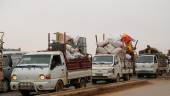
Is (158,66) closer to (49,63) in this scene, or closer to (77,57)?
(77,57)

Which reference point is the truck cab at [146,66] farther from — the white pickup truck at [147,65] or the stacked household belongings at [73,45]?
the stacked household belongings at [73,45]

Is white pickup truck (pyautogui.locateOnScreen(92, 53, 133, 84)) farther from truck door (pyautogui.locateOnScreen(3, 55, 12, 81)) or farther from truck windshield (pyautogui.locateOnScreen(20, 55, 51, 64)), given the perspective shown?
truck windshield (pyautogui.locateOnScreen(20, 55, 51, 64))

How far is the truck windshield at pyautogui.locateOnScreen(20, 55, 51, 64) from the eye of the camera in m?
20.1

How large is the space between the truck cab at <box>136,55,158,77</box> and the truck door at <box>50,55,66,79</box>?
1857 centimetres

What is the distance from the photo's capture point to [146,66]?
38750mm

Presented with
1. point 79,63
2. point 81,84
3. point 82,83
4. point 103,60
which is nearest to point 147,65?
point 103,60

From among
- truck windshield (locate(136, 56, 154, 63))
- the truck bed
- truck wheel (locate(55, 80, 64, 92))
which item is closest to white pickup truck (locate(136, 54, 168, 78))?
truck windshield (locate(136, 56, 154, 63))

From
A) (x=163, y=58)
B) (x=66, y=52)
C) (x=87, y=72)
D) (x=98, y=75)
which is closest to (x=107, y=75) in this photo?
(x=98, y=75)

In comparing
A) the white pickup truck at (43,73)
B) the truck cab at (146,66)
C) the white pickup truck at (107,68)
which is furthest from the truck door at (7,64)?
the truck cab at (146,66)

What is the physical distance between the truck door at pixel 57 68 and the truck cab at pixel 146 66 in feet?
60.9

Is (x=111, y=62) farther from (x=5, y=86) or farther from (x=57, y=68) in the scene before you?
(x=57, y=68)

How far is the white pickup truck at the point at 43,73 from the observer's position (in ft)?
62.7

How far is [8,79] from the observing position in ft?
73.3

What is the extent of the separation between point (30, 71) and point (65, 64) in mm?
2354
